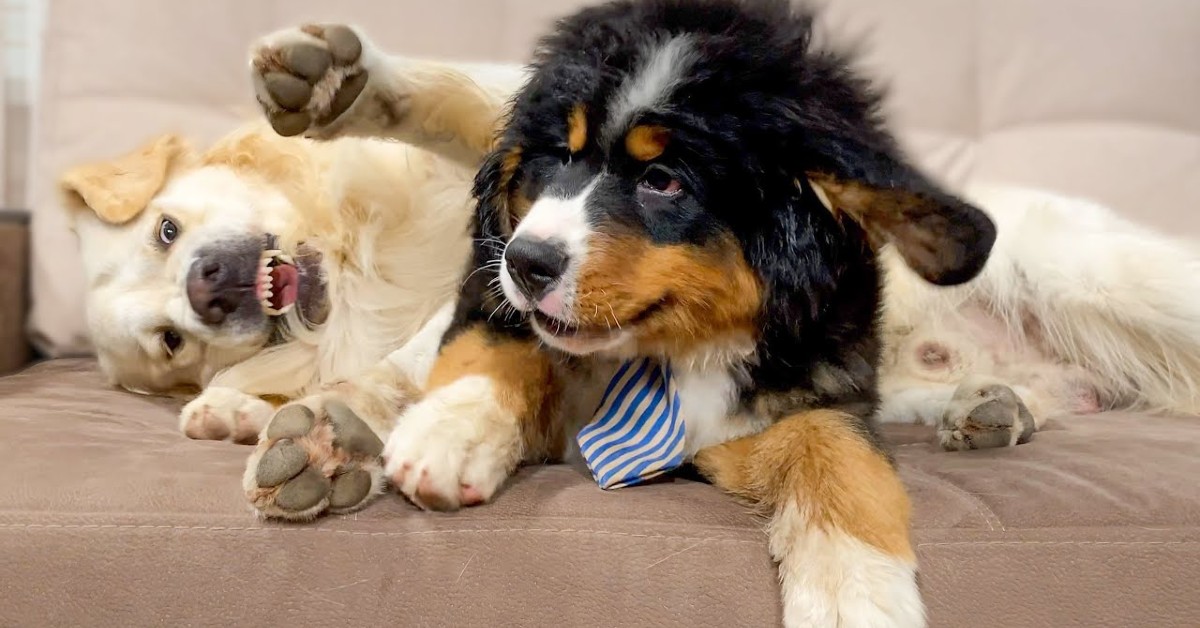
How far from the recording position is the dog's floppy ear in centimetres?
92

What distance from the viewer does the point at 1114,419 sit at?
1618 millimetres

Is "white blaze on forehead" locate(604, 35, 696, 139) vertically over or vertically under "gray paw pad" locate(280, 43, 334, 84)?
over

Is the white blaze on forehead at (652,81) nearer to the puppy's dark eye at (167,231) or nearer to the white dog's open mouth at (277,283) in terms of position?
the white dog's open mouth at (277,283)

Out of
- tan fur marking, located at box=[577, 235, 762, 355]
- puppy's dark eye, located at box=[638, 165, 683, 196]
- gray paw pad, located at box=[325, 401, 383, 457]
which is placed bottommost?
gray paw pad, located at box=[325, 401, 383, 457]

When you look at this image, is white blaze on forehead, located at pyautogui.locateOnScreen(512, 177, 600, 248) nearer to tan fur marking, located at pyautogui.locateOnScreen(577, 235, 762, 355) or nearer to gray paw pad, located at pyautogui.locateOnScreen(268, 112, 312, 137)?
tan fur marking, located at pyautogui.locateOnScreen(577, 235, 762, 355)

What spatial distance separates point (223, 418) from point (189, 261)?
18.9 inches

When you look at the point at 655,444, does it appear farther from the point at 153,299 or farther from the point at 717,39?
the point at 153,299

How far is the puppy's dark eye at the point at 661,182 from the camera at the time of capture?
1.01 metres

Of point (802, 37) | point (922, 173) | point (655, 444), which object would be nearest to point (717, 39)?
point (802, 37)

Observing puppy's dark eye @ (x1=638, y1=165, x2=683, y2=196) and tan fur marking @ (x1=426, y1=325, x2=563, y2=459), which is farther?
tan fur marking @ (x1=426, y1=325, x2=563, y2=459)

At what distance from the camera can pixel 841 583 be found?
34.9 inches

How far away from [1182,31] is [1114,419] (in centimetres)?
128

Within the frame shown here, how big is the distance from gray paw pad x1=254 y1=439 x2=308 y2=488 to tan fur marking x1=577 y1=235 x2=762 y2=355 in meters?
0.36

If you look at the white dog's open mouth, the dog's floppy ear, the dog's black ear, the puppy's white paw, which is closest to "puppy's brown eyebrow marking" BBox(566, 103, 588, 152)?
the dog's black ear
